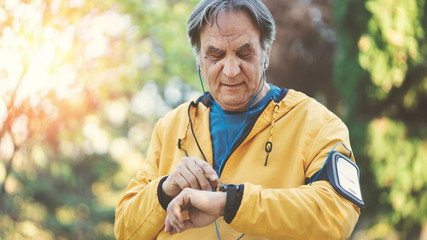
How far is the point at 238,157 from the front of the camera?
1793 mm

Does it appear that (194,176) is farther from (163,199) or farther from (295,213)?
(295,213)

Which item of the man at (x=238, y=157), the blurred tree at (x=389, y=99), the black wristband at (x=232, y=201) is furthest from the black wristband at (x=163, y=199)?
the blurred tree at (x=389, y=99)

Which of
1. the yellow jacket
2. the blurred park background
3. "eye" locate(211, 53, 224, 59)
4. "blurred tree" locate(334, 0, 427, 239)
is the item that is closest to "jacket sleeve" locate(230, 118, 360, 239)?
→ the yellow jacket

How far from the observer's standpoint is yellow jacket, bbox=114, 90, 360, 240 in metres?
1.44

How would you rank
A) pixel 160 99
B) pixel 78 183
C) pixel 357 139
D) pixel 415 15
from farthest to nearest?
pixel 160 99 → pixel 78 183 → pixel 357 139 → pixel 415 15

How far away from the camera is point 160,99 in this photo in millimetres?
11328

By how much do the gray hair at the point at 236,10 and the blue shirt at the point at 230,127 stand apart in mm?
272

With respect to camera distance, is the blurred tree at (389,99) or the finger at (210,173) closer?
the finger at (210,173)

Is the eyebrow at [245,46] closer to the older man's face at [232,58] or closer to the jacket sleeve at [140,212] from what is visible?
the older man's face at [232,58]

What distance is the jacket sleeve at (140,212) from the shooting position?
1.74 metres


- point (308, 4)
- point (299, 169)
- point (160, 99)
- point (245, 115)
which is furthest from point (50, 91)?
point (160, 99)

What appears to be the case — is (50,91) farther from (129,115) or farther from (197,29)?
(129,115)

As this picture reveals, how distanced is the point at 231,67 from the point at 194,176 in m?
0.51

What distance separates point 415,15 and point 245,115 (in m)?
4.12
